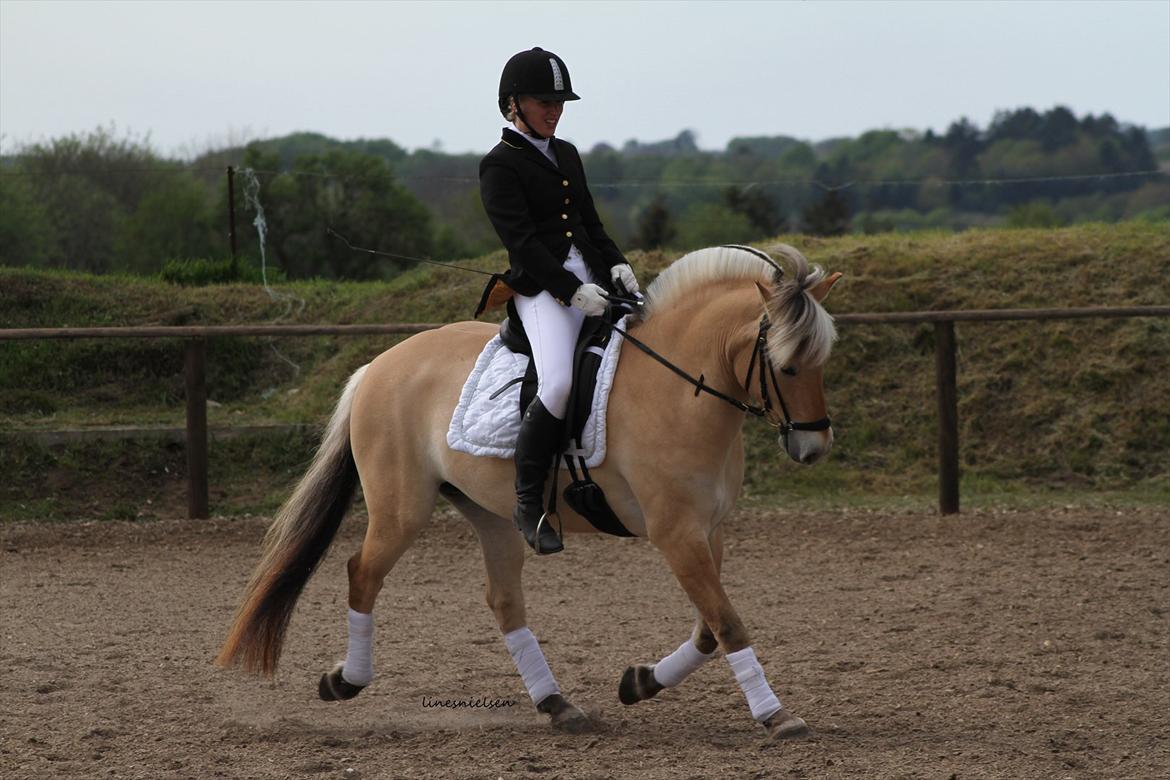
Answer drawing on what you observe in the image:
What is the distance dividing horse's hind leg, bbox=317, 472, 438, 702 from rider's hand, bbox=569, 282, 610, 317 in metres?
1.03

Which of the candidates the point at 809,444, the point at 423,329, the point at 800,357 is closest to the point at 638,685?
the point at 809,444

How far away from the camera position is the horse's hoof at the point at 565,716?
4.64 metres

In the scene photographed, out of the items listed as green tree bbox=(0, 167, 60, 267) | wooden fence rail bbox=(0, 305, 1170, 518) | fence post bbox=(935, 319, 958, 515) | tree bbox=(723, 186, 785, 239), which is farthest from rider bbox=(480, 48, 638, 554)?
tree bbox=(723, 186, 785, 239)

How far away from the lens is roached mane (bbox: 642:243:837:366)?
4004 millimetres

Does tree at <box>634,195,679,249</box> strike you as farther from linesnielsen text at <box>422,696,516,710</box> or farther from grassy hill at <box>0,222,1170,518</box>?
linesnielsen text at <box>422,696,516,710</box>

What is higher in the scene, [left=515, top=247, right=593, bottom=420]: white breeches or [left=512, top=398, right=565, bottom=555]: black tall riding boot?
[left=515, top=247, right=593, bottom=420]: white breeches

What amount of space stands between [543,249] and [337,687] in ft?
6.15

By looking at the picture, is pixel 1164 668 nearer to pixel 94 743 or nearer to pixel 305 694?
pixel 305 694

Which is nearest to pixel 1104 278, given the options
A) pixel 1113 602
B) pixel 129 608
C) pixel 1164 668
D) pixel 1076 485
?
pixel 1076 485

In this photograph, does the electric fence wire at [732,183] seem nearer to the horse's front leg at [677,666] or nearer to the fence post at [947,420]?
the fence post at [947,420]

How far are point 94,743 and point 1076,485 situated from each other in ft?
26.1

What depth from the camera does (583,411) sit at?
4520 mm

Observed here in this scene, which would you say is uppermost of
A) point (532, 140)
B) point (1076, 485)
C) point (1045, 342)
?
point (532, 140)

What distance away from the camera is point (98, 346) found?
1188 cm
